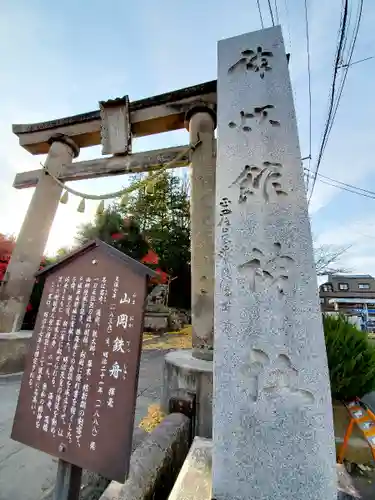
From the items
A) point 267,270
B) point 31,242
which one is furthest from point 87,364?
point 31,242

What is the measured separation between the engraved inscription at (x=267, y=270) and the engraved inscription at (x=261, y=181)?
37 cm

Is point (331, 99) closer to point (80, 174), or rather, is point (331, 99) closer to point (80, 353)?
point (80, 174)

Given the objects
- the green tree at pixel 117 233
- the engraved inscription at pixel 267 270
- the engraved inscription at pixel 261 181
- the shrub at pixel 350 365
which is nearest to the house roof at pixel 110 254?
the engraved inscription at pixel 267 270

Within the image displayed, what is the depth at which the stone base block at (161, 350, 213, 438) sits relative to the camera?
7.76 ft

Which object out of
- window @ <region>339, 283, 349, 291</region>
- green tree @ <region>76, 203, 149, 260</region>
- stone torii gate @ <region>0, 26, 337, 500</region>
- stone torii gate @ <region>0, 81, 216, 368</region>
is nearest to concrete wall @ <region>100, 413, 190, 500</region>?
stone torii gate @ <region>0, 26, 337, 500</region>

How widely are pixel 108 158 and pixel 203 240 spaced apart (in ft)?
8.74

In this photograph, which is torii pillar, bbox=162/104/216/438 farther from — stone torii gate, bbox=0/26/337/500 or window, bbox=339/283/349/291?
window, bbox=339/283/349/291

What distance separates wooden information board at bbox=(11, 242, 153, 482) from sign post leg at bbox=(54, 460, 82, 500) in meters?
0.09

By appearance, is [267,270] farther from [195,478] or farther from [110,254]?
[195,478]

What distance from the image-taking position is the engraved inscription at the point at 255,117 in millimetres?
1902

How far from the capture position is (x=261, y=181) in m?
1.73

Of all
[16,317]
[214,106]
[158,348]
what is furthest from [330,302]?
A: [16,317]

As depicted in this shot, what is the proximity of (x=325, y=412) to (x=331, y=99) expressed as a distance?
18.6 feet

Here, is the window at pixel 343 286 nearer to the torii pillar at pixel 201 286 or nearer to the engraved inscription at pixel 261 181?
the torii pillar at pixel 201 286
